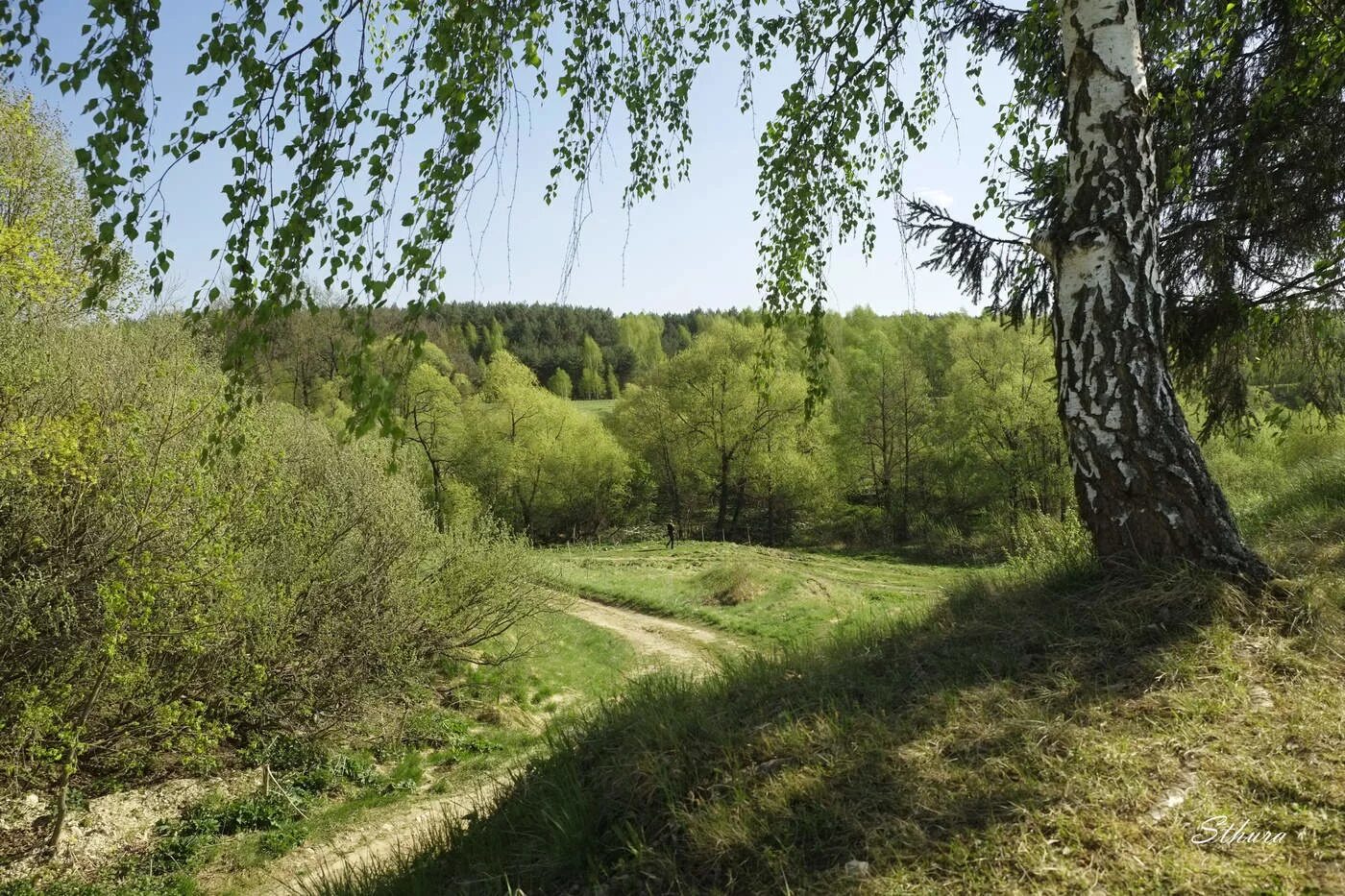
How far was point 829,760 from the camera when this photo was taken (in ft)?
9.66

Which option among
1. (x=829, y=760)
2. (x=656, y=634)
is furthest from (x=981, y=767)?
(x=656, y=634)

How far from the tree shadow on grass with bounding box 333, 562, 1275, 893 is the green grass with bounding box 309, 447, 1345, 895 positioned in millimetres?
11

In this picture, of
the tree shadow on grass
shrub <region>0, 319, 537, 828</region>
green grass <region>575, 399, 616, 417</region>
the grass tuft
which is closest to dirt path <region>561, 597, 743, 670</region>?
shrub <region>0, 319, 537, 828</region>

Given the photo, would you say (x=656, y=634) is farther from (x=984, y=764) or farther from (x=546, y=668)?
(x=984, y=764)

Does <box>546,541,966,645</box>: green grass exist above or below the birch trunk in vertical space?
below

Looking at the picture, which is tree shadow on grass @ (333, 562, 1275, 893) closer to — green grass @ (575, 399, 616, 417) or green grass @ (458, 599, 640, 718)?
green grass @ (458, 599, 640, 718)

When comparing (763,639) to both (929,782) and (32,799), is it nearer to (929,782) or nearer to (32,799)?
(32,799)

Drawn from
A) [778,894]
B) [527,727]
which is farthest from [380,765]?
[778,894]

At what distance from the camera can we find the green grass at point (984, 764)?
2318 millimetres

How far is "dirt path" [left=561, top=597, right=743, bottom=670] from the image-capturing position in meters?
14.4

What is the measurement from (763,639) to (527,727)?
4.76 m

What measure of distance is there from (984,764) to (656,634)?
1425 centimetres

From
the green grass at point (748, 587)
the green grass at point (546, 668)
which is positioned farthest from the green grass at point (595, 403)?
the green grass at point (546, 668)

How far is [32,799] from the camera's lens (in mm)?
8523
